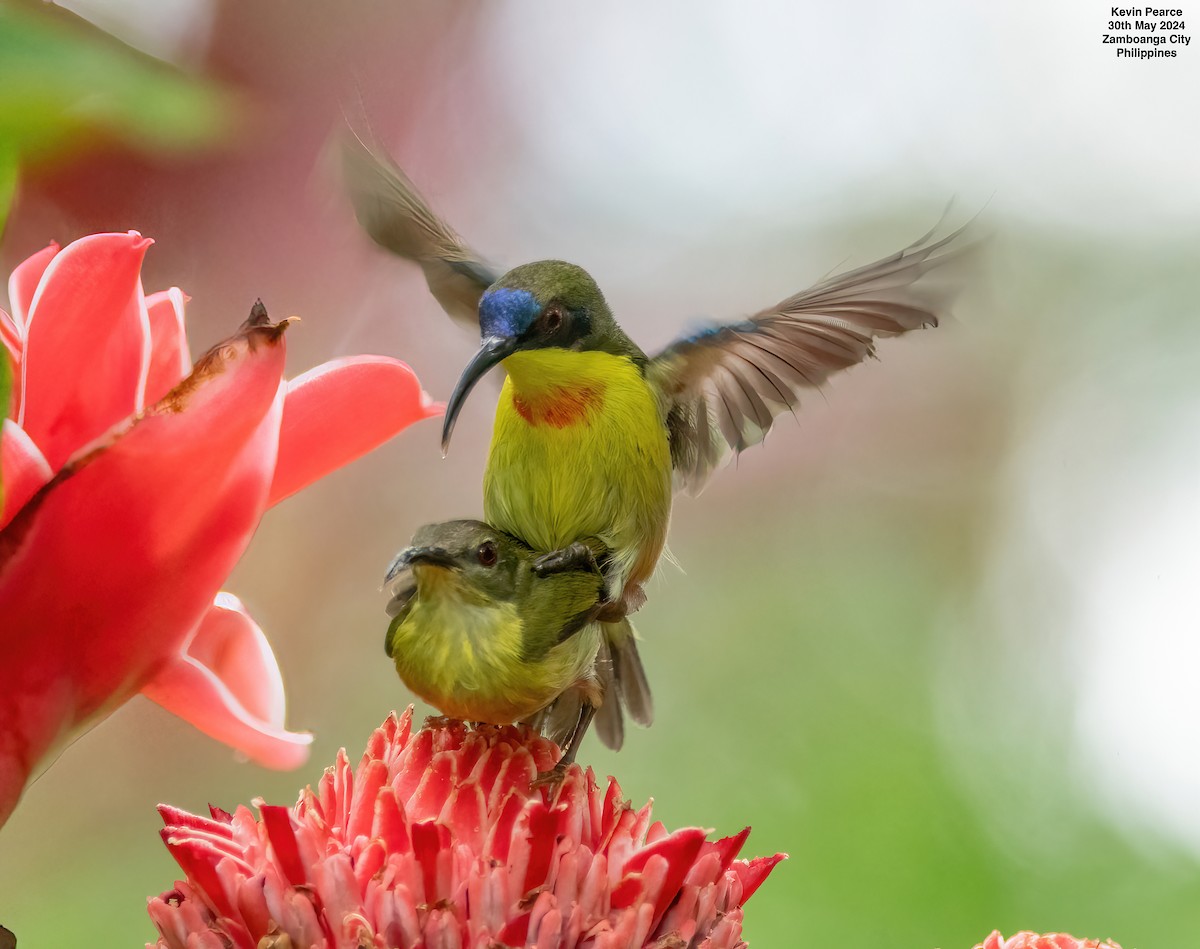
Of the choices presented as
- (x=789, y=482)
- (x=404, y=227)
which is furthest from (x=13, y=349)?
(x=789, y=482)

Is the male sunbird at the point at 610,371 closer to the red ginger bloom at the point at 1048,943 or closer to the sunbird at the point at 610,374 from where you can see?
the sunbird at the point at 610,374

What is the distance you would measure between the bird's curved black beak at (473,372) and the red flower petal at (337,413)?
0.03 metres

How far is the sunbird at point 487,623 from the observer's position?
13.0 inches

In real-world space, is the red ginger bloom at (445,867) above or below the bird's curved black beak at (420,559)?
below

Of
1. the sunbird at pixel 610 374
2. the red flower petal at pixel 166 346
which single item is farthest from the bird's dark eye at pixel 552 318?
the red flower petal at pixel 166 346

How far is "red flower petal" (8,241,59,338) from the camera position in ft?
0.94

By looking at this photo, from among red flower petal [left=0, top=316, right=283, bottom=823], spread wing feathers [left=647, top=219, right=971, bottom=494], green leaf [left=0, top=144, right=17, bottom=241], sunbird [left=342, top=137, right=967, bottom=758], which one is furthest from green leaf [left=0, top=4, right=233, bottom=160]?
spread wing feathers [left=647, top=219, right=971, bottom=494]

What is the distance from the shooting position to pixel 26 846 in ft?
2.61

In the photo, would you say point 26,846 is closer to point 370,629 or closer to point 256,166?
point 370,629

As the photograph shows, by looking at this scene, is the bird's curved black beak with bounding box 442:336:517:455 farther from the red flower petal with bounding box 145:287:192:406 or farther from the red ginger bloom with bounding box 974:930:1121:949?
the red ginger bloom with bounding box 974:930:1121:949

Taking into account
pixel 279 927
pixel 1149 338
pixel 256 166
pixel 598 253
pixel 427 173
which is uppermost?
pixel 1149 338

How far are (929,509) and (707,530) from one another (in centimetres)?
22

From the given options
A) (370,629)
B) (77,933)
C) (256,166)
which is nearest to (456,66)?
(256,166)

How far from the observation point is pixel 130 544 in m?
0.25
